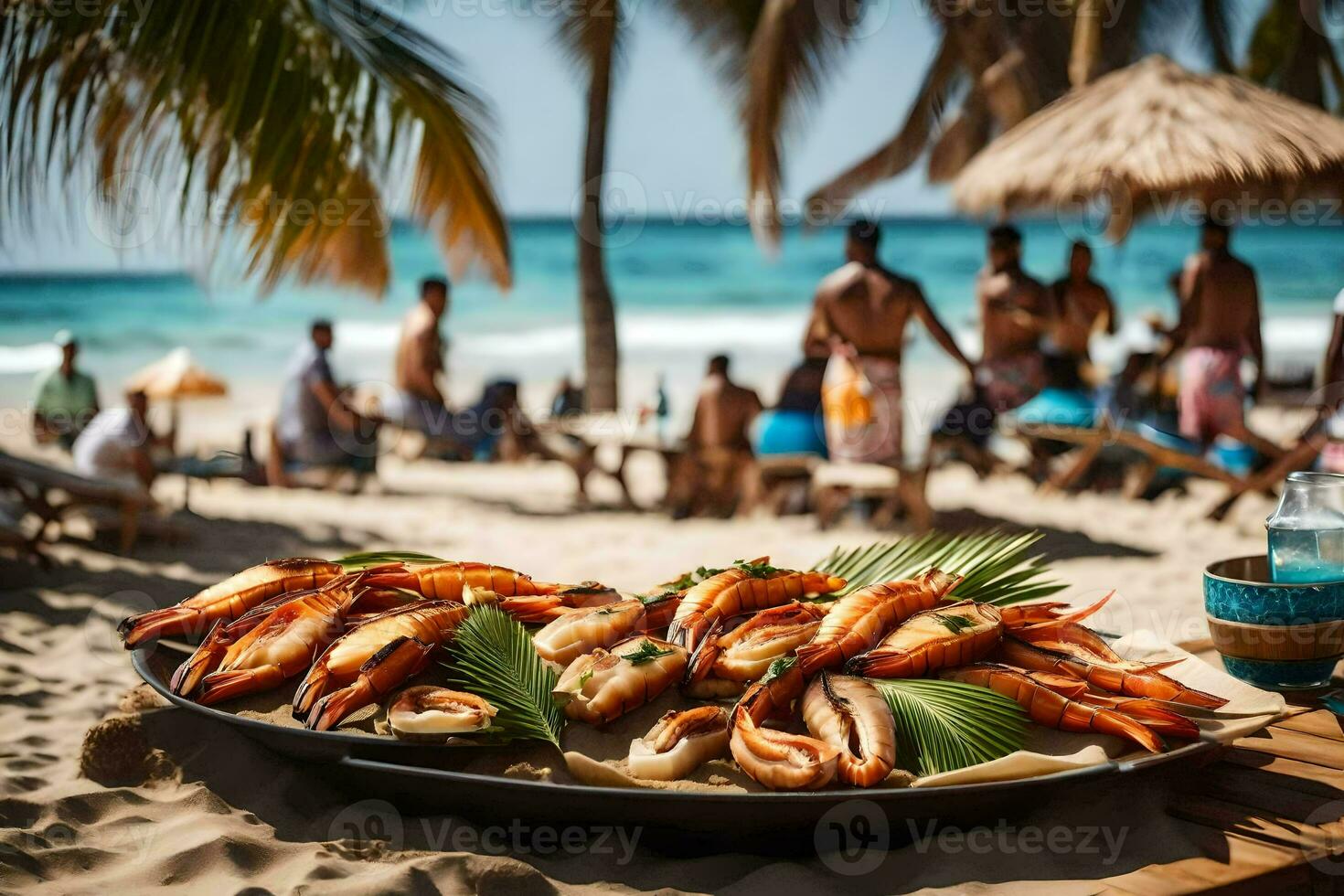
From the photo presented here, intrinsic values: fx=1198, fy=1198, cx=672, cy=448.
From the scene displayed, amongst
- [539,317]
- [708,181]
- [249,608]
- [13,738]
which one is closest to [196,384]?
[13,738]

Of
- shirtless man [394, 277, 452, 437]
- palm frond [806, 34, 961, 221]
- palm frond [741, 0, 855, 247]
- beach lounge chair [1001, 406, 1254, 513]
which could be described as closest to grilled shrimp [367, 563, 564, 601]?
beach lounge chair [1001, 406, 1254, 513]

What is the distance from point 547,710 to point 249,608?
91 centimetres

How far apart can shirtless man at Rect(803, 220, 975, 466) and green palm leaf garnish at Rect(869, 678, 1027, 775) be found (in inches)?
198

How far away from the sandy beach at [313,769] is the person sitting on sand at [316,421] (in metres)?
0.30

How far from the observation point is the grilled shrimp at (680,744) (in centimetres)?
212

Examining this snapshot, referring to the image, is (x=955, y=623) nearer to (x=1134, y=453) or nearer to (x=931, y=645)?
(x=931, y=645)

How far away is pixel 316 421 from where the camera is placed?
352 inches

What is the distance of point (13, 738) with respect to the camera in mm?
3369

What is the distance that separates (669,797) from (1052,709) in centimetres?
74

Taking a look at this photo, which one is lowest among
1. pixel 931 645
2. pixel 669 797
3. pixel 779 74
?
pixel 669 797

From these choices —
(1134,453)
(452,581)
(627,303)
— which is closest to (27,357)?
(627,303)

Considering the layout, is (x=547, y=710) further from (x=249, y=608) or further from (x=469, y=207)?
(x=469, y=207)

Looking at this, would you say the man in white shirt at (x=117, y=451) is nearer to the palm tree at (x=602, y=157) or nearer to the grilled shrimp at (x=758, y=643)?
the palm tree at (x=602, y=157)

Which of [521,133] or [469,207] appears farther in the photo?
[521,133]
